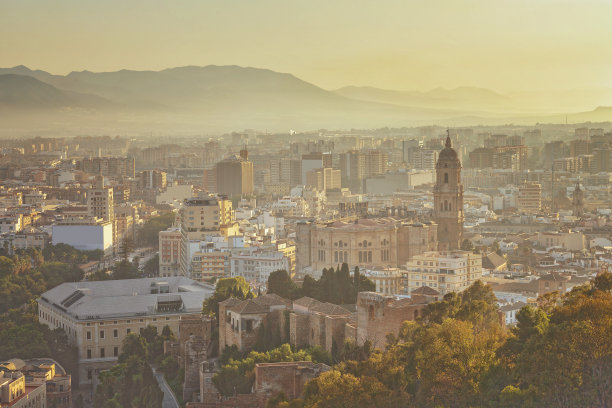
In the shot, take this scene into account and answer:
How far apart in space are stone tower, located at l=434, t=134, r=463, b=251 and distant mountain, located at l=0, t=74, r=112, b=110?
145 ft

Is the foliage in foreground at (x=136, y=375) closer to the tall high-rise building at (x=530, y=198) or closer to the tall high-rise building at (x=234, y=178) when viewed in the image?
the tall high-rise building at (x=530, y=198)

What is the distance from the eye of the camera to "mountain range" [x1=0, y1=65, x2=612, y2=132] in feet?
263

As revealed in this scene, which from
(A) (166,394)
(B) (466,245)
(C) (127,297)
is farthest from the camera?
(B) (466,245)

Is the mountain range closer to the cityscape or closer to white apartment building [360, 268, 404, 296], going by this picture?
the cityscape

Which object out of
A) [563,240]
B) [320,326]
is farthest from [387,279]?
[563,240]

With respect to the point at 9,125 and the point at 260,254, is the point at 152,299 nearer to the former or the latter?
the point at 260,254

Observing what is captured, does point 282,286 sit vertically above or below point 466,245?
above

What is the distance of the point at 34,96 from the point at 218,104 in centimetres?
4245

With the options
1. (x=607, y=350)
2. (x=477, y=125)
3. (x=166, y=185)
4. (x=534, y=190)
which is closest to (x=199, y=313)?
(x=607, y=350)

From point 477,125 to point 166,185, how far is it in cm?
4159

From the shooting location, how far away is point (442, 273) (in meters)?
23.9

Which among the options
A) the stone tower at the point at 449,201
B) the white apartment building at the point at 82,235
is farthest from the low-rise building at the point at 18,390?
the white apartment building at the point at 82,235

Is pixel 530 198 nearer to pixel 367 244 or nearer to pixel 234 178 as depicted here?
pixel 234 178

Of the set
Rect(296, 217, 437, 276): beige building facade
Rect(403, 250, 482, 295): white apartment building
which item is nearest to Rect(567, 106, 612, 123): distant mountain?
Rect(296, 217, 437, 276): beige building facade
